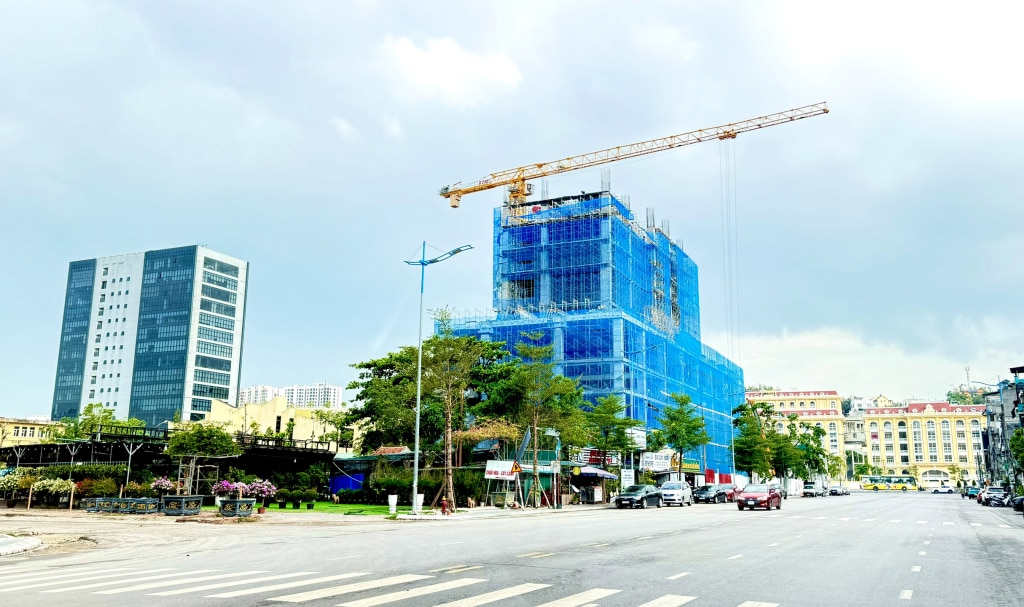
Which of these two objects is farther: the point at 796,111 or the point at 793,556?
the point at 796,111

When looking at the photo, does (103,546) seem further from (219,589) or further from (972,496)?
(972,496)

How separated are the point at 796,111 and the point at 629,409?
3933cm

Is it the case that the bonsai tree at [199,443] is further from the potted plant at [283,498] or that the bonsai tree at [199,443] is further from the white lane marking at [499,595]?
the white lane marking at [499,595]

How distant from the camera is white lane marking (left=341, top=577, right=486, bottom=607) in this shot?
10.3 m

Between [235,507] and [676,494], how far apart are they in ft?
113

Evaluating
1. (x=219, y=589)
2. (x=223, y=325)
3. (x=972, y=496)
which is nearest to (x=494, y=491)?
(x=219, y=589)

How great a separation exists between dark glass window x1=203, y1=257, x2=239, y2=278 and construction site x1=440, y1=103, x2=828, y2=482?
8532cm

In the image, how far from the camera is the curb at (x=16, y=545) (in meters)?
18.8

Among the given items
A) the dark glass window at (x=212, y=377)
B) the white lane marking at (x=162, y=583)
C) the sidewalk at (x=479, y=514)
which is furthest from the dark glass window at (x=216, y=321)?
the white lane marking at (x=162, y=583)

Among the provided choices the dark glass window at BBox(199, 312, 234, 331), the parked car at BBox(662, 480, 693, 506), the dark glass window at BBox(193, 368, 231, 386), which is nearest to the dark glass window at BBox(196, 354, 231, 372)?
the dark glass window at BBox(193, 368, 231, 386)

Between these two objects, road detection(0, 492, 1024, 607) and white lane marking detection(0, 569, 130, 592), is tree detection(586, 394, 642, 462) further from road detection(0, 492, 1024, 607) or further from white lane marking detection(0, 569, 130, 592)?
white lane marking detection(0, 569, 130, 592)

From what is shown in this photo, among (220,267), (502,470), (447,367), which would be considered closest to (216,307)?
(220,267)

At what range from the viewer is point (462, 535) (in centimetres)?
2472

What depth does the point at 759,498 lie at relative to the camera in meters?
47.7
